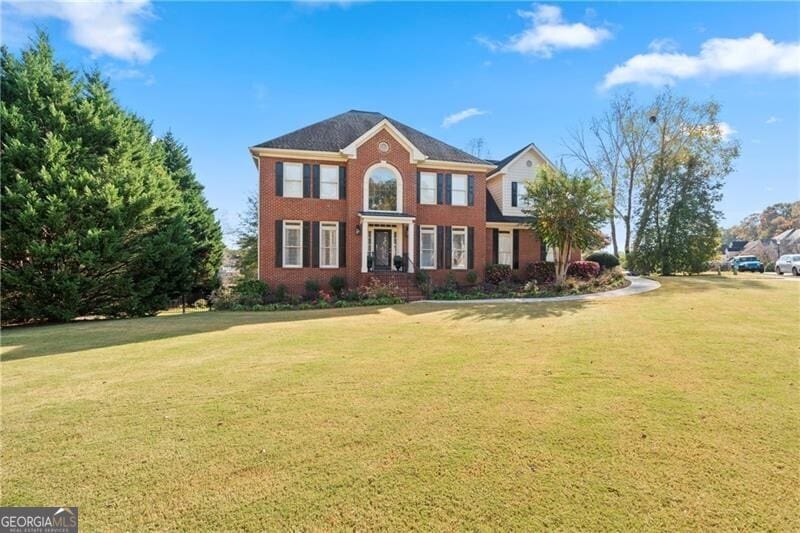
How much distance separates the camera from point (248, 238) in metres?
33.2

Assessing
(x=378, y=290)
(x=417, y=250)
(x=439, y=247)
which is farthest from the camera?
(x=439, y=247)

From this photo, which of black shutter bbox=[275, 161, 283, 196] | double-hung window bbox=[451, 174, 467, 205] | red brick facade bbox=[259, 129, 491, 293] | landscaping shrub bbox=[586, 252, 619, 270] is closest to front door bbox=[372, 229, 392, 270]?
red brick facade bbox=[259, 129, 491, 293]

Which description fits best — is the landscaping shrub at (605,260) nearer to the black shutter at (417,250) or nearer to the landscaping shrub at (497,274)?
the landscaping shrub at (497,274)

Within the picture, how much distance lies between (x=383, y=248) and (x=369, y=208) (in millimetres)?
2156

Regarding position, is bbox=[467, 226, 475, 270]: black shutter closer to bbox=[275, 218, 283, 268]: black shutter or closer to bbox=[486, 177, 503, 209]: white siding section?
Answer: bbox=[486, 177, 503, 209]: white siding section

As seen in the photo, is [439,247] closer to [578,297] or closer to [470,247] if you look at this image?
[470,247]

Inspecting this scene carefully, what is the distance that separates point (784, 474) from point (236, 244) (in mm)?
37031

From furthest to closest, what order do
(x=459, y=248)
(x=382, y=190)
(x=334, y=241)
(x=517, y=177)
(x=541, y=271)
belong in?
(x=517, y=177) → (x=541, y=271) → (x=459, y=248) → (x=382, y=190) → (x=334, y=241)

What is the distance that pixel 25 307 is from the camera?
12.8 m

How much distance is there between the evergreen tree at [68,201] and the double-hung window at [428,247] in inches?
472

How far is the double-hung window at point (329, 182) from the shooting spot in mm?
18156

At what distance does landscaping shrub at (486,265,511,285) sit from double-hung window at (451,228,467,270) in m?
1.37

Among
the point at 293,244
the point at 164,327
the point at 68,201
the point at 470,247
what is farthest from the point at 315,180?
the point at 164,327

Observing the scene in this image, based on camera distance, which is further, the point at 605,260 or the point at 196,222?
the point at 605,260
